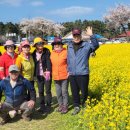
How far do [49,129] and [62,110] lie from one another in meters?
1.15

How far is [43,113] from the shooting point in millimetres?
8570

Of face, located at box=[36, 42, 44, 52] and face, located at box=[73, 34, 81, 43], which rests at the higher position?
face, located at box=[73, 34, 81, 43]

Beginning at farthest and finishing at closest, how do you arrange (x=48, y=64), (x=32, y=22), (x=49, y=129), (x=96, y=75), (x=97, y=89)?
1. (x=32, y=22)
2. (x=96, y=75)
3. (x=97, y=89)
4. (x=48, y=64)
5. (x=49, y=129)

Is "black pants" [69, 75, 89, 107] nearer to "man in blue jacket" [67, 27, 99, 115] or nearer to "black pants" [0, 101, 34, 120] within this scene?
"man in blue jacket" [67, 27, 99, 115]

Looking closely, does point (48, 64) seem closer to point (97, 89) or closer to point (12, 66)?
point (12, 66)

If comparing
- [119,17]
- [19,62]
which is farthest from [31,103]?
[119,17]

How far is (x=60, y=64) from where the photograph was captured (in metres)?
8.29

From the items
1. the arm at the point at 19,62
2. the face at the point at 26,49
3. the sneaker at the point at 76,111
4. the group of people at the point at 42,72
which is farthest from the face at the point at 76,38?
the sneaker at the point at 76,111

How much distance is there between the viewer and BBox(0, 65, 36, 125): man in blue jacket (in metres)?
7.77

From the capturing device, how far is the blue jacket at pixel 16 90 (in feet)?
25.5

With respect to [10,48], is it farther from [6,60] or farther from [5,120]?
[5,120]

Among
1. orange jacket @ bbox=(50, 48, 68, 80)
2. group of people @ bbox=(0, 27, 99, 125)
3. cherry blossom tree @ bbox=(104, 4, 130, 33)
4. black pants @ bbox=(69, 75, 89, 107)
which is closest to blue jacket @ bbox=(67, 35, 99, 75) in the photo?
group of people @ bbox=(0, 27, 99, 125)

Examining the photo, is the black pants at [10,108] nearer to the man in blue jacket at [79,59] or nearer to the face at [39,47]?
the man in blue jacket at [79,59]

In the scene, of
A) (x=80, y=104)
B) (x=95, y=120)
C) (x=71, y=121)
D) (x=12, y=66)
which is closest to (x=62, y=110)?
(x=80, y=104)
